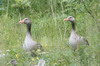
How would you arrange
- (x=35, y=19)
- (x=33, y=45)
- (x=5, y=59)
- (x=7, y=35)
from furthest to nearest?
(x=35, y=19) → (x=7, y=35) → (x=33, y=45) → (x=5, y=59)

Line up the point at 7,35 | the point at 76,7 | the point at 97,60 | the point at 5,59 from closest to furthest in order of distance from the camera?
the point at 97,60 → the point at 5,59 → the point at 76,7 → the point at 7,35

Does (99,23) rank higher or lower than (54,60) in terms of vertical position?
A: higher

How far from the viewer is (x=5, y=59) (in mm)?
6211

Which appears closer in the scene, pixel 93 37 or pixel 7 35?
pixel 93 37

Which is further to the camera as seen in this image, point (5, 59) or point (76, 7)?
point (76, 7)

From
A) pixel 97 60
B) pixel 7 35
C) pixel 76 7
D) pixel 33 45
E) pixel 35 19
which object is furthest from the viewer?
pixel 35 19

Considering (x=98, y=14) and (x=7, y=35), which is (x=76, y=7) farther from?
(x=7, y=35)

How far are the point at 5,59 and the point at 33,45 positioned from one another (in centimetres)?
228

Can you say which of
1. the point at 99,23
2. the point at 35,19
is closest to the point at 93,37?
the point at 99,23

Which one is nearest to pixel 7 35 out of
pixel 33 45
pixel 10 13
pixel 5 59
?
pixel 33 45

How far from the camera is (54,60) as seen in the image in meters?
5.98

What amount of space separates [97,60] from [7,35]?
443 cm

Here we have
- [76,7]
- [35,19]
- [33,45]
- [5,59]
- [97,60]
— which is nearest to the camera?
[97,60]

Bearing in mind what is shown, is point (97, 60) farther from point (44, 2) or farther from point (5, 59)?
point (44, 2)
